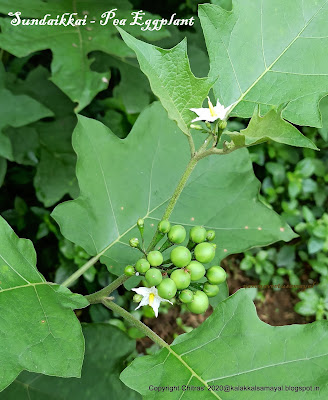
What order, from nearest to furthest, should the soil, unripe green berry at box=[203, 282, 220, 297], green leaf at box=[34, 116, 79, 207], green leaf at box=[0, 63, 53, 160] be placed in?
1. unripe green berry at box=[203, 282, 220, 297]
2. green leaf at box=[0, 63, 53, 160]
3. green leaf at box=[34, 116, 79, 207]
4. the soil

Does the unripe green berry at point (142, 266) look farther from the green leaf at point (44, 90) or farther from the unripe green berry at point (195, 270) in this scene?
the green leaf at point (44, 90)

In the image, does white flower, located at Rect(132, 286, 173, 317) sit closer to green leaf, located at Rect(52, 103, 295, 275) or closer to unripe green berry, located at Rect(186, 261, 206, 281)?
unripe green berry, located at Rect(186, 261, 206, 281)

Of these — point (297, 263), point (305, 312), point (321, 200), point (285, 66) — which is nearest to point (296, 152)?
point (321, 200)

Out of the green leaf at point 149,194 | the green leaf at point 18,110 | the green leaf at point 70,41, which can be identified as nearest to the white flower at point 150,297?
the green leaf at point 149,194

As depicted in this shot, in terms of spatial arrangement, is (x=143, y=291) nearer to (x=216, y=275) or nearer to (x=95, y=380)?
(x=216, y=275)

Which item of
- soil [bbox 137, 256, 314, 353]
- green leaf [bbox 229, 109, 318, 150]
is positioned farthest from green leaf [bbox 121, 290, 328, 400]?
soil [bbox 137, 256, 314, 353]
